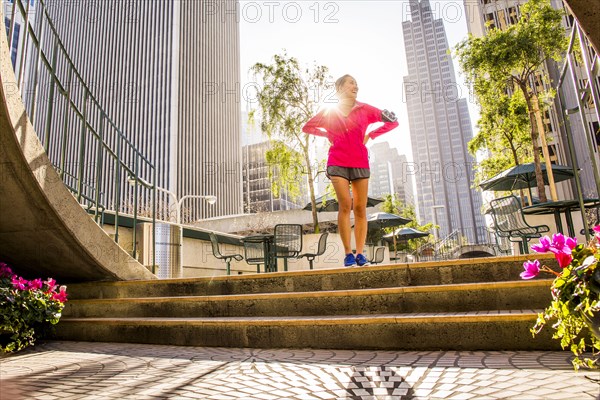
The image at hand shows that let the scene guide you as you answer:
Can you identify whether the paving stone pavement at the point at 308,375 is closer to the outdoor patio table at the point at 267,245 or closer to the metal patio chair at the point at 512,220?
the metal patio chair at the point at 512,220

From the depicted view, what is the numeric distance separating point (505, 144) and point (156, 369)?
52.0 ft

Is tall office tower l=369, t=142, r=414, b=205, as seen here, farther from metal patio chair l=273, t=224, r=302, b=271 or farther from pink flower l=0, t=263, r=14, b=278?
pink flower l=0, t=263, r=14, b=278

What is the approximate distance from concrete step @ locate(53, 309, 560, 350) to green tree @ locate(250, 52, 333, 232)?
442 inches

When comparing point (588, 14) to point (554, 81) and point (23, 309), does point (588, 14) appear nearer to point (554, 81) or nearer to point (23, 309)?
point (23, 309)

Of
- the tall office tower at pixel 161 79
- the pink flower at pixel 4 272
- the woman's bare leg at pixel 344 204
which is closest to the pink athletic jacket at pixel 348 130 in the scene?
the woman's bare leg at pixel 344 204

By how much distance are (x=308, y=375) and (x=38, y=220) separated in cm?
352

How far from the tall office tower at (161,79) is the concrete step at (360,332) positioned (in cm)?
6858

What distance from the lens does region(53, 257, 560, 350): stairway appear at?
107 inches

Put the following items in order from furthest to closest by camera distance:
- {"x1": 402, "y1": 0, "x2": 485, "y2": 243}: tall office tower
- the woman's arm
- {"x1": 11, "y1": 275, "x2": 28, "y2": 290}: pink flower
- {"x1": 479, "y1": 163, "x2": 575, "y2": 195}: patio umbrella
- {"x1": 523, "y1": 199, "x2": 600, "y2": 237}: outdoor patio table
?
{"x1": 402, "y1": 0, "x2": 485, "y2": 243}: tall office tower < {"x1": 479, "y1": 163, "x2": 575, "y2": 195}: patio umbrella < {"x1": 523, "y1": 199, "x2": 600, "y2": 237}: outdoor patio table < the woman's arm < {"x1": 11, "y1": 275, "x2": 28, "y2": 290}: pink flower

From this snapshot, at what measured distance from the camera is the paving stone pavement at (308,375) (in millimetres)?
1868

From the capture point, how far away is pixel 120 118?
7119 cm

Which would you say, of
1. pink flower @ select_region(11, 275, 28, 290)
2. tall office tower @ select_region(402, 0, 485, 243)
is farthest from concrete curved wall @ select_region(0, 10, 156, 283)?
tall office tower @ select_region(402, 0, 485, 243)

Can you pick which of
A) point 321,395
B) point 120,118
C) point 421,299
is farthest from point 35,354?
point 120,118

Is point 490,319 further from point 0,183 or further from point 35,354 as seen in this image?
point 0,183
